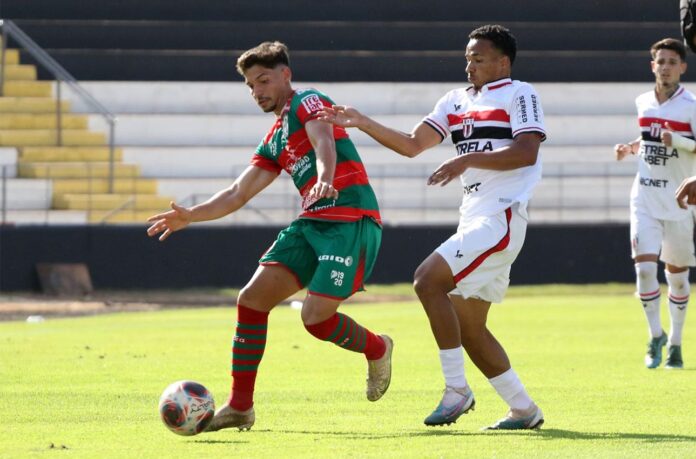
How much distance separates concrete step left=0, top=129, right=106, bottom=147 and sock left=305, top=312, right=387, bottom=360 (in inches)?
905

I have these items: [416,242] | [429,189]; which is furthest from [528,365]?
[429,189]

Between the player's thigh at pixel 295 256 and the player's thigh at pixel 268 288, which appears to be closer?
the player's thigh at pixel 268 288

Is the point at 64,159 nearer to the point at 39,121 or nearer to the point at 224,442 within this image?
the point at 39,121

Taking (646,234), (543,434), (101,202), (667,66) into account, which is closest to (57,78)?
(101,202)

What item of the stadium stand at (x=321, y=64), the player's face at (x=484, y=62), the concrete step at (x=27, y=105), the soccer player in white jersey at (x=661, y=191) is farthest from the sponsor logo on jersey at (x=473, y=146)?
the concrete step at (x=27, y=105)

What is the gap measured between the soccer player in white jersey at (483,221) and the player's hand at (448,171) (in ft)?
0.87

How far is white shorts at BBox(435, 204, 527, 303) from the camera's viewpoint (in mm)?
7434

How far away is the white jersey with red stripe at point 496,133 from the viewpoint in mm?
7473

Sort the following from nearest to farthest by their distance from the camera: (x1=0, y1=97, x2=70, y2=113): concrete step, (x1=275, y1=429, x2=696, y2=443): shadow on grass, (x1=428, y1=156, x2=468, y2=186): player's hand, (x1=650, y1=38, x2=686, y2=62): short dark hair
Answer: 1. (x1=428, y1=156, x2=468, y2=186): player's hand
2. (x1=275, y1=429, x2=696, y2=443): shadow on grass
3. (x1=650, y1=38, x2=686, y2=62): short dark hair
4. (x1=0, y1=97, x2=70, y2=113): concrete step

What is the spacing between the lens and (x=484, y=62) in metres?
7.67

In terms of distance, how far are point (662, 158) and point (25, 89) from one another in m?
21.8

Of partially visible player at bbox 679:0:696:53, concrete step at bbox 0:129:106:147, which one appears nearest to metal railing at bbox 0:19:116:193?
concrete step at bbox 0:129:106:147

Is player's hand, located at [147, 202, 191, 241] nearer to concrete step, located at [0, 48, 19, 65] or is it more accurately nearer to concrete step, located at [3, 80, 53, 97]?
concrete step, located at [3, 80, 53, 97]

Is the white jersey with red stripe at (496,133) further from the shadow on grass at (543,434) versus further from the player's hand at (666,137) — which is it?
the player's hand at (666,137)
